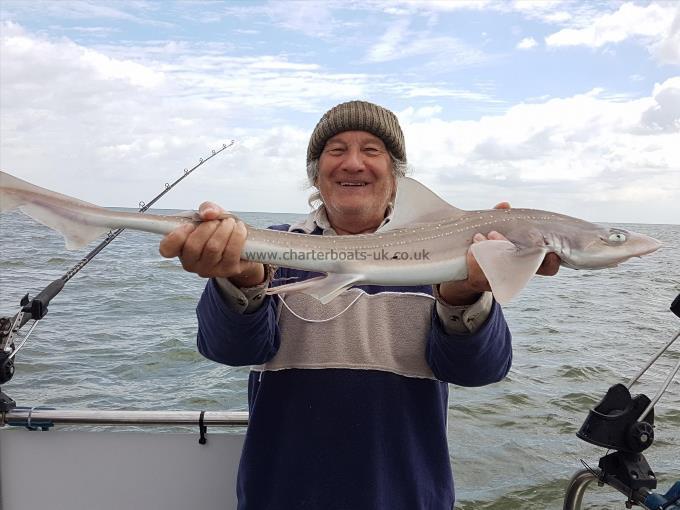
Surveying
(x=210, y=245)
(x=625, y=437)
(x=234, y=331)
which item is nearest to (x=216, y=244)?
(x=210, y=245)

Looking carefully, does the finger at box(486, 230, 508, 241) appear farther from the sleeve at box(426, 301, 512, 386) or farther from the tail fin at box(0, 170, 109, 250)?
the tail fin at box(0, 170, 109, 250)

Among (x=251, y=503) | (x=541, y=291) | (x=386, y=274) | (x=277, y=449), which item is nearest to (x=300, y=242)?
(x=386, y=274)

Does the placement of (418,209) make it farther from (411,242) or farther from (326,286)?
(326,286)

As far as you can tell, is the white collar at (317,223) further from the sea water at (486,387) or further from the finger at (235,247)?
the sea water at (486,387)

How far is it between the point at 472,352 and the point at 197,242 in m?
1.20

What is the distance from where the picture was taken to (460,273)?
2359 mm

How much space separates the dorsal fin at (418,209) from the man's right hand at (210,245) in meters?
0.66

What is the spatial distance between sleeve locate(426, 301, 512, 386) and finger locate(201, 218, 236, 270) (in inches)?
37.4

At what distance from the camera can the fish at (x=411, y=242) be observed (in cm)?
225

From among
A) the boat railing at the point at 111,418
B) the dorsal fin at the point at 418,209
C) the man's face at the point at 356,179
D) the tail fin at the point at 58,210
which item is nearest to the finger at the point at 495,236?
the dorsal fin at the point at 418,209

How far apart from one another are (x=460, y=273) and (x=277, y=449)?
1103mm

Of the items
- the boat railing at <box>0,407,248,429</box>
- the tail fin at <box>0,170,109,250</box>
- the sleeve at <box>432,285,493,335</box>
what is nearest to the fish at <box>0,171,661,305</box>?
the tail fin at <box>0,170,109,250</box>

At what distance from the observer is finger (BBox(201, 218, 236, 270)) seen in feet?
7.36

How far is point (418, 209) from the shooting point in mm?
2562
